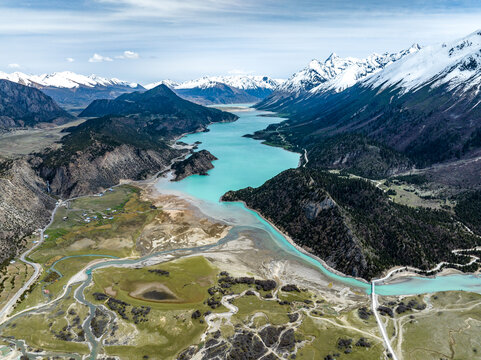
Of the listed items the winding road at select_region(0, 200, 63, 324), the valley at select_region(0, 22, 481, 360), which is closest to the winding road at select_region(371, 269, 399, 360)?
the valley at select_region(0, 22, 481, 360)

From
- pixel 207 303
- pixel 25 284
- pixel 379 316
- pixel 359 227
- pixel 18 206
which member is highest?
pixel 18 206

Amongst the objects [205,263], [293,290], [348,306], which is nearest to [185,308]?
[205,263]

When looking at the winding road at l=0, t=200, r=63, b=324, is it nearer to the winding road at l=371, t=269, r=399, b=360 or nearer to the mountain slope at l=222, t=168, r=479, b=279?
the mountain slope at l=222, t=168, r=479, b=279

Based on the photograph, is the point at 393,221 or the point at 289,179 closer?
the point at 393,221

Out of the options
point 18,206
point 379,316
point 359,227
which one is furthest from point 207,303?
Result: point 18,206

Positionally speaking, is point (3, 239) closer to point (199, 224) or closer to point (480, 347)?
point (199, 224)

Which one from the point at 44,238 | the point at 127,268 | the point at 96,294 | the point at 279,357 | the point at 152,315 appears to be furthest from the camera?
the point at 44,238

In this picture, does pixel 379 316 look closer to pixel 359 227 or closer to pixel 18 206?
pixel 359 227
